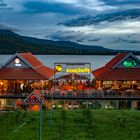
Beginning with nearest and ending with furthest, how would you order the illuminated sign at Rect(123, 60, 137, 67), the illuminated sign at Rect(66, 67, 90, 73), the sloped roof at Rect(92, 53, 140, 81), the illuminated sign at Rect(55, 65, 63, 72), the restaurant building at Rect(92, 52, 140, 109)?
the restaurant building at Rect(92, 52, 140, 109)
the sloped roof at Rect(92, 53, 140, 81)
the illuminated sign at Rect(66, 67, 90, 73)
the illuminated sign at Rect(55, 65, 63, 72)
the illuminated sign at Rect(123, 60, 137, 67)

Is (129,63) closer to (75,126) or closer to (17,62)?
(17,62)

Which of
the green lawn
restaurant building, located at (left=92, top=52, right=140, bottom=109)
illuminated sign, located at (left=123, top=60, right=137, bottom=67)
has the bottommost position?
the green lawn

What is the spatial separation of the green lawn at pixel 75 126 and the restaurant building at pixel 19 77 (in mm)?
17406

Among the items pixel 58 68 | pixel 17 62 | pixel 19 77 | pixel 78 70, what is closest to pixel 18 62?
pixel 17 62

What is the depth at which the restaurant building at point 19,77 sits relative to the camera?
64.1 metres

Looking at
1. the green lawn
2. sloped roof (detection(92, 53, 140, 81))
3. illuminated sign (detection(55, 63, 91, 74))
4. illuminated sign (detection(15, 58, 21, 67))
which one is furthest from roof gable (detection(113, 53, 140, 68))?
the green lawn

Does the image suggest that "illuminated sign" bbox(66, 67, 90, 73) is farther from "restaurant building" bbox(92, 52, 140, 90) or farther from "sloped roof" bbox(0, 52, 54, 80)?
"sloped roof" bbox(0, 52, 54, 80)

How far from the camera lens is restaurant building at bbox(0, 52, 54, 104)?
64.1 metres

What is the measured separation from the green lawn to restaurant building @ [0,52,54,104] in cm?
1741

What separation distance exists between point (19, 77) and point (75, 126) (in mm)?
25022

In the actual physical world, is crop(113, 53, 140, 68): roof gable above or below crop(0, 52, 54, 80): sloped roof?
above

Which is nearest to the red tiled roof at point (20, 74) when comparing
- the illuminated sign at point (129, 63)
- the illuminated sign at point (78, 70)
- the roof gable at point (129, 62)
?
the illuminated sign at point (78, 70)

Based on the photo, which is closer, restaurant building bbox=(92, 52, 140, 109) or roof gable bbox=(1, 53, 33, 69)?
restaurant building bbox=(92, 52, 140, 109)

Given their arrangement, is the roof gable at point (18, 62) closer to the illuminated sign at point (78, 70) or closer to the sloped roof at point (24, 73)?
the sloped roof at point (24, 73)
